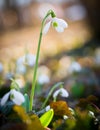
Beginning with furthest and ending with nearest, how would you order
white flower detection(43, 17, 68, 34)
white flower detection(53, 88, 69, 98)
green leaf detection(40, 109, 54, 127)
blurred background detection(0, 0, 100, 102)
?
blurred background detection(0, 0, 100, 102), white flower detection(53, 88, 69, 98), white flower detection(43, 17, 68, 34), green leaf detection(40, 109, 54, 127)

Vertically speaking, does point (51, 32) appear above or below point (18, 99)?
above

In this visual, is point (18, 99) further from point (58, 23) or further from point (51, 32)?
point (51, 32)

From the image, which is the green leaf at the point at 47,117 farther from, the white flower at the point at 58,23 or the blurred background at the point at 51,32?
the blurred background at the point at 51,32

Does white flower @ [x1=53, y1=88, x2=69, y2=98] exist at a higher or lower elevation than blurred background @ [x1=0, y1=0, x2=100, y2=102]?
lower

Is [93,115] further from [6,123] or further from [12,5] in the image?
[12,5]

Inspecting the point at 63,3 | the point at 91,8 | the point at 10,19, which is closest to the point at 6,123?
the point at 10,19

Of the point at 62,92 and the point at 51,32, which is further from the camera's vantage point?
the point at 51,32

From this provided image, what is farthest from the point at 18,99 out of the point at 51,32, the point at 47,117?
the point at 51,32

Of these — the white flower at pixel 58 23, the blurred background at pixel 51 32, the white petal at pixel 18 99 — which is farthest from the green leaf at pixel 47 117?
the blurred background at pixel 51 32

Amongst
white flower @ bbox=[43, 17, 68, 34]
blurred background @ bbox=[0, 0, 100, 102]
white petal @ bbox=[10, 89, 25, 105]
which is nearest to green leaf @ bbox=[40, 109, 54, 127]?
white petal @ bbox=[10, 89, 25, 105]

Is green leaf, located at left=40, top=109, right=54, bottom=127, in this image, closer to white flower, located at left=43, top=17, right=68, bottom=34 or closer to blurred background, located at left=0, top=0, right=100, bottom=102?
white flower, located at left=43, top=17, right=68, bottom=34

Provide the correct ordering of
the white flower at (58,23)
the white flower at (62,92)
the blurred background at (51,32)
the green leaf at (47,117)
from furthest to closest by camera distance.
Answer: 1. the blurred background at (51,32)
2. the white flower at (62,92)
3. the white flower at (58,23)
4. the green leaf at (47,117)
